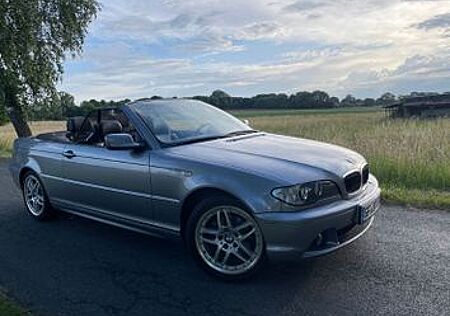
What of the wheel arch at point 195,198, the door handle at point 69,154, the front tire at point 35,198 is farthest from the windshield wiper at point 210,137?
the front tire at point 35,198

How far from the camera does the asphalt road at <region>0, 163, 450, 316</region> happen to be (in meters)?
3.68

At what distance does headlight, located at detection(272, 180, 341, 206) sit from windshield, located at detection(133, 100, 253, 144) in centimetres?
137

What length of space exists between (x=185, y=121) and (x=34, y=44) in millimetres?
14798

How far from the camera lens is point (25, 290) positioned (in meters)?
4.17

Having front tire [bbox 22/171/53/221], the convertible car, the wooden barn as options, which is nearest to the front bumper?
the convertible car

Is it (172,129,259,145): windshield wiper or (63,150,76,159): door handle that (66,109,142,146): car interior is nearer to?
(63,150,76,159): door handle

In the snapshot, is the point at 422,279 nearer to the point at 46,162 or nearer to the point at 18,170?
the point at 46,162

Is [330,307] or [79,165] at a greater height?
[79,165]

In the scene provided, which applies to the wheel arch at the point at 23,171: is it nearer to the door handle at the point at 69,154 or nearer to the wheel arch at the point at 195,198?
the door handle at the point at 69,154

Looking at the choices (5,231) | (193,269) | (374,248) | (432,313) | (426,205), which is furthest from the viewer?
(426,205)

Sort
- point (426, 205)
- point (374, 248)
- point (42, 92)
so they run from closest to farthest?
point (374, 248), point (426, 205), point (42, 92)

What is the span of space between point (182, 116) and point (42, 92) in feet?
49.9

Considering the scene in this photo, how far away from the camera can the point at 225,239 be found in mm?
4242

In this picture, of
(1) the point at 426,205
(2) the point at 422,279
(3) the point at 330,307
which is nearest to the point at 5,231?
(3) the point at 330,307
